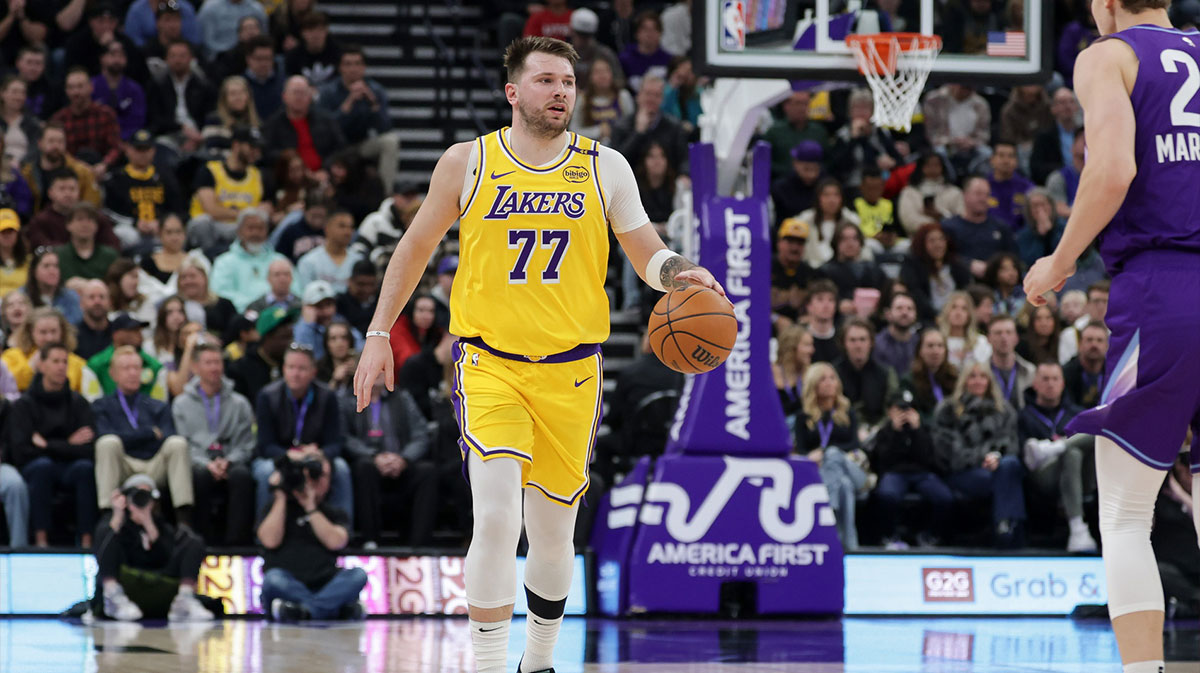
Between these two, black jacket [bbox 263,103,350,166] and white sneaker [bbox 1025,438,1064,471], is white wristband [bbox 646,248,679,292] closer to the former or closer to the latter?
white sneaker [bbox 1025,438,1064,471]

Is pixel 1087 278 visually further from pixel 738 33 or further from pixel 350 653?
pixel 350 653

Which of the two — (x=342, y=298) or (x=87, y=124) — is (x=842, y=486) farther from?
(x=87, y=124)

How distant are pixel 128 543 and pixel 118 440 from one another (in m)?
0.77

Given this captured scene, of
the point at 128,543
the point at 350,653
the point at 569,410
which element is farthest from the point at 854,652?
the point at 128,543

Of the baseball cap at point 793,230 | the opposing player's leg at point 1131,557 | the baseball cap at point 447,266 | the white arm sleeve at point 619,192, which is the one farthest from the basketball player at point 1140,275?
the baseball cap at point 793,230

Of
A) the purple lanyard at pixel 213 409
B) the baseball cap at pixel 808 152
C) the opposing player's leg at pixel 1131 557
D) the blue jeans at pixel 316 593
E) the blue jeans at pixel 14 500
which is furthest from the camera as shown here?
the baseball cap at pixel 808 152

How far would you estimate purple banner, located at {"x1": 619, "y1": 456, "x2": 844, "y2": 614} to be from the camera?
34.4ft

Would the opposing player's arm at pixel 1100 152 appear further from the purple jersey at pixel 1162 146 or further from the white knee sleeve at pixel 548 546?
the white knee sleeve at pixel 548 546

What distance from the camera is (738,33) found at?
9.91 m

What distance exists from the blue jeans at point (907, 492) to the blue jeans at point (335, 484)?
3876mm

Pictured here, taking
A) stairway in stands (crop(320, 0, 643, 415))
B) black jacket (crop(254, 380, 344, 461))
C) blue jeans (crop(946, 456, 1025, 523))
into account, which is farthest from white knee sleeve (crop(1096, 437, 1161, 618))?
stairway in stands (crop(320, 0, 643, 415))

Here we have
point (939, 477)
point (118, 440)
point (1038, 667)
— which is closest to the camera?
point (1038, 667)

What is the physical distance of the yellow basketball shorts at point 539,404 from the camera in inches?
226

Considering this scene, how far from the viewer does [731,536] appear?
1057 centimetres
